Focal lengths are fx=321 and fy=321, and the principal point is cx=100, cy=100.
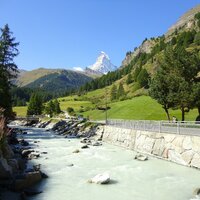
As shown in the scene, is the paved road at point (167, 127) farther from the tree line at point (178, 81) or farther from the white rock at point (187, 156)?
the tree line at point (178, 81)

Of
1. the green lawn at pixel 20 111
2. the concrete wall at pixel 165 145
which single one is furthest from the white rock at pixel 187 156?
the green lawn at pixel 20 111

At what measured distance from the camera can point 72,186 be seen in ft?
61.6

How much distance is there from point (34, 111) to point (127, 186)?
123444 millimetres

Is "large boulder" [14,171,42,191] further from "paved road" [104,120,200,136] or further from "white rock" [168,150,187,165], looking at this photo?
"paved road" [104,120,200,136]

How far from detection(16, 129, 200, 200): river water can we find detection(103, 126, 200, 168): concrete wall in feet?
2.60

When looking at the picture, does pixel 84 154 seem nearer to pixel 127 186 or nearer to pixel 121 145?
pixel 121 145

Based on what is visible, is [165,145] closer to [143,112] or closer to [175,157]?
[175,157]

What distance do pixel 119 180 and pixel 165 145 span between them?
9015 millimetres

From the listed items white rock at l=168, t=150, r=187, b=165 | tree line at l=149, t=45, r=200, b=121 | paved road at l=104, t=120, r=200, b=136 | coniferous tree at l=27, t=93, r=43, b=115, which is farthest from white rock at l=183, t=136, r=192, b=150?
coniferous tree at l=27, t=93, r=43, b=115

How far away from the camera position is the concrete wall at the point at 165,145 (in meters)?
23.5

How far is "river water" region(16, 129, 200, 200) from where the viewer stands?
658 inches

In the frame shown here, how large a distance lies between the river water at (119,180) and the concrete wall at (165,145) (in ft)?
2.60

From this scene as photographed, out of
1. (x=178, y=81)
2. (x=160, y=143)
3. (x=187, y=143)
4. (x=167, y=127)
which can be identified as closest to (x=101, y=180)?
(x=187, y=143)

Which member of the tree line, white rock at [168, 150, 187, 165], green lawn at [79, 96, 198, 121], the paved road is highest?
the tree line
